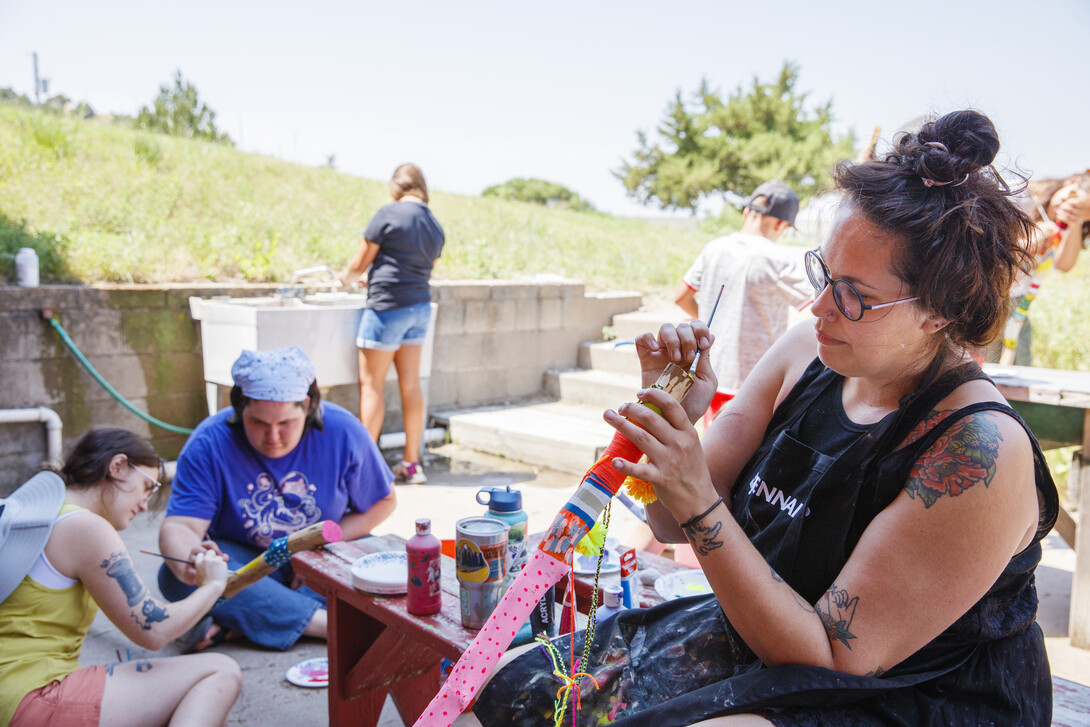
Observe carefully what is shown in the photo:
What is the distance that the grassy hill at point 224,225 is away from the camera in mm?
5898

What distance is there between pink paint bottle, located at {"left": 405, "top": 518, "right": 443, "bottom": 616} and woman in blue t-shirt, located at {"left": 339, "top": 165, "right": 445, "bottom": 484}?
11.5ft

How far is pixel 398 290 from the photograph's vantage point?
5.36 metres

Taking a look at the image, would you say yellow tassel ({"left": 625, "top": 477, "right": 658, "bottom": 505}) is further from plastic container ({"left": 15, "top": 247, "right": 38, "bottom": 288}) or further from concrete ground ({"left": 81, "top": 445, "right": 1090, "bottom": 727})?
plastic container ({"left": 15, "top": 247, "right": 38, "bottom": 288})

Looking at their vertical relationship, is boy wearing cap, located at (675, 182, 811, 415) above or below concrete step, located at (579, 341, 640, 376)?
above

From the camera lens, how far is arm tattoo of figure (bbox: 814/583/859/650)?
4.09 ft

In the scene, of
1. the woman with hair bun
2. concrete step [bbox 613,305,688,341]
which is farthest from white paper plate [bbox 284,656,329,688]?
concrete step [bbox 613,305,688,341]

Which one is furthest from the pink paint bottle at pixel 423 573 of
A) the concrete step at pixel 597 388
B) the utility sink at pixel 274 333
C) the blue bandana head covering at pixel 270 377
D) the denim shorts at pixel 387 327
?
the concrete step at pixel 597 388

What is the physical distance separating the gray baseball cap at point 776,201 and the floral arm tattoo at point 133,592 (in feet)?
10.7

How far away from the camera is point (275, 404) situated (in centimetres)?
295

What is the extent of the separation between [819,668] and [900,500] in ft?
0.98

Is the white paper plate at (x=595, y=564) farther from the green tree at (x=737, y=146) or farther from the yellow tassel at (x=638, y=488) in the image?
the green tree at (x=737, y=146)

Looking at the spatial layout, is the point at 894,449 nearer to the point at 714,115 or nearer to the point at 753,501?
the point at 753,501

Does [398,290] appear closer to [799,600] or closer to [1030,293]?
[1030,293]

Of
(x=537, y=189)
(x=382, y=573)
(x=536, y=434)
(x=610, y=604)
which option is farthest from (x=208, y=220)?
(x=537, y=189)
